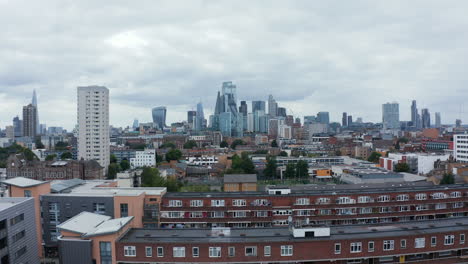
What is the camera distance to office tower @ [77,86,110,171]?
5662 centimetres

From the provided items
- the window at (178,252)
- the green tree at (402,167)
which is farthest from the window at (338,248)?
the green tree at (402,167)

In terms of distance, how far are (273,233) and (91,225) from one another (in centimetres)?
766

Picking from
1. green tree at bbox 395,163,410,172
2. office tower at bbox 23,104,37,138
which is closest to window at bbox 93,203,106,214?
green tree at bbox 395,163,410,172

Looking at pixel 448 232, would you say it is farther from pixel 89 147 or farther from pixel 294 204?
pixel 89 147

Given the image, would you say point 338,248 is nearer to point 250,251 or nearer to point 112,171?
point 250,251

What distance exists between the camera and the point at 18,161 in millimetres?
46875

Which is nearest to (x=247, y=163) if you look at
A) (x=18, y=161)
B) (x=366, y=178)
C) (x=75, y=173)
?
(x=366, y=178)

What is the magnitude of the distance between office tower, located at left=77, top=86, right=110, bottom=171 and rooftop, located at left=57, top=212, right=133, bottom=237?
1683 inches

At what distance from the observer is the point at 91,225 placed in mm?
15500

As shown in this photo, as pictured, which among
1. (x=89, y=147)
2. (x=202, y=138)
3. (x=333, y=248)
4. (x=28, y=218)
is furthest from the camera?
(x=202, y=138)

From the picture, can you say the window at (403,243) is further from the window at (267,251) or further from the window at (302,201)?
the window at (302,201)

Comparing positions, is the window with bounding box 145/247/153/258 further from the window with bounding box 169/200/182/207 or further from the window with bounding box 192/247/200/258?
the window with bounding box 169/200/182/207

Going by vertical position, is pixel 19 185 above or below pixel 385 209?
above

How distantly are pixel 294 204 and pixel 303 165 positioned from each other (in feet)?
96.4
